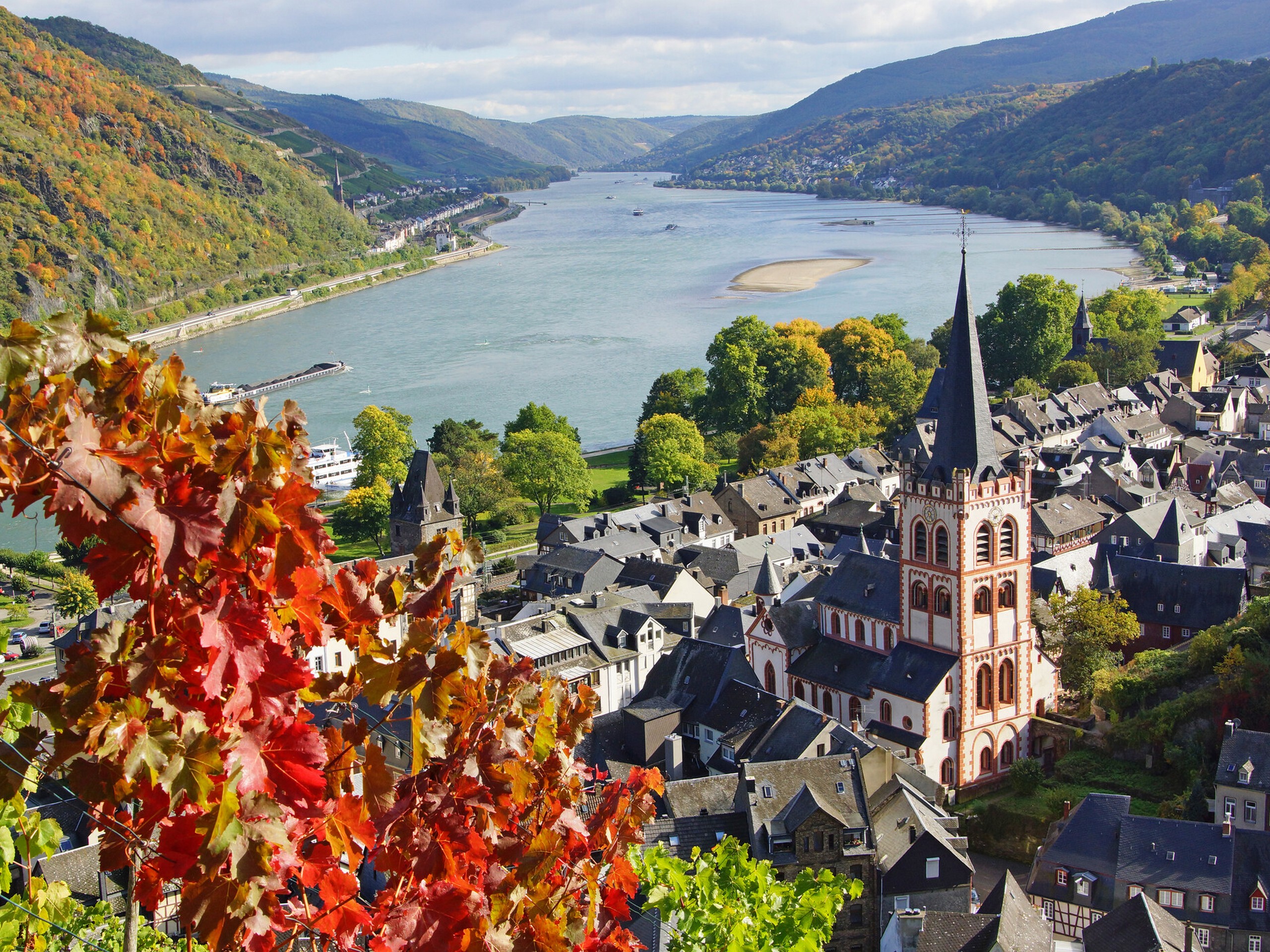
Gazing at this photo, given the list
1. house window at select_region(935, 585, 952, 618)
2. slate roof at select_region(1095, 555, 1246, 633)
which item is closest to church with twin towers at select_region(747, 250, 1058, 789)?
house window at select_region(935, 585, 952, 618)

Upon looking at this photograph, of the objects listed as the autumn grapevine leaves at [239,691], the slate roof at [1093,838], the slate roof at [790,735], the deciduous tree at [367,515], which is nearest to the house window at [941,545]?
the slate roof at [790,735]

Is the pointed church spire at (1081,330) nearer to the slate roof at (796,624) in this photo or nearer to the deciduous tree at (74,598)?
the slate roof at (796,624)

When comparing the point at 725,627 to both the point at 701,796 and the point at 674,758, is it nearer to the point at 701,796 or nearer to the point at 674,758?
the point at 674,758

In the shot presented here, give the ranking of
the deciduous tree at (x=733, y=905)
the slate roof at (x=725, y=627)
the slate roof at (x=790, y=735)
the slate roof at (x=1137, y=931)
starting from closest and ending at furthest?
the deciduous tree at (x=733, y=905), the slate roof at (x=1137, y=931), the slate roof at (x=790, y=735), the slate roof at (x=725, y=627)

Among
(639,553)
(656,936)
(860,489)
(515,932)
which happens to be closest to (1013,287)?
(860,489)

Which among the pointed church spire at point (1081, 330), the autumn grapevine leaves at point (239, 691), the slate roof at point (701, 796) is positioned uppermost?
the autumn grapevine leaves at point (239, 691)

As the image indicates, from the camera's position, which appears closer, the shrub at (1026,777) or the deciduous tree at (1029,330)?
the shrub at (1026,777)

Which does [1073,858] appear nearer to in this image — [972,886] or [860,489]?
[972,886]
